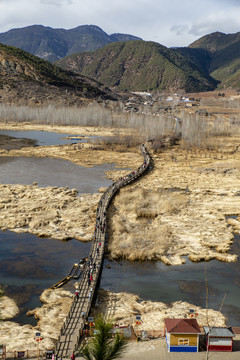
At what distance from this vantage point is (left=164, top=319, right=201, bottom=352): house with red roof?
1769cm

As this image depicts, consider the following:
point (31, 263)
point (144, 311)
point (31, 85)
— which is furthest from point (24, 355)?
point (31, 85)

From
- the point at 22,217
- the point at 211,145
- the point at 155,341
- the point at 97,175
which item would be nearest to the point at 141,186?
the point at 97,175

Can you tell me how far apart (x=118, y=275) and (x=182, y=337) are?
10752mm

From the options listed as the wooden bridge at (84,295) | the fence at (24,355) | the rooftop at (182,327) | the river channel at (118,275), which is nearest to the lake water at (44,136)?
the wooden bridge at (84,295)

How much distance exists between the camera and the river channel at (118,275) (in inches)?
971

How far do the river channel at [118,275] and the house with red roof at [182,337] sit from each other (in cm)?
497

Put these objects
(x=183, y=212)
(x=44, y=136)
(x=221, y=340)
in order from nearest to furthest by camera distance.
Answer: (x=221, y=340) → (x=183, y=212) → (x=44, y=136)

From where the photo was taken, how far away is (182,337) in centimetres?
1766

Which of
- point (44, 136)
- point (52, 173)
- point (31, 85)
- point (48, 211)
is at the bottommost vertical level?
point (48, 211)

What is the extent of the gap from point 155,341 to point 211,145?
73.7 m

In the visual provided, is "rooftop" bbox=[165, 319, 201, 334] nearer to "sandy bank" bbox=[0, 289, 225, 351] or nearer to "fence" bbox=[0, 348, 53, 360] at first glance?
"sandy bank" bbox=[0, 289, 225, 351]

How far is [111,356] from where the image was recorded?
9.20 m

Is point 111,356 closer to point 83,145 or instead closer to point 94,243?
point 94,243

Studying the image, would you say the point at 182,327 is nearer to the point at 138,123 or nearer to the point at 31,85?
the point at 138,123
